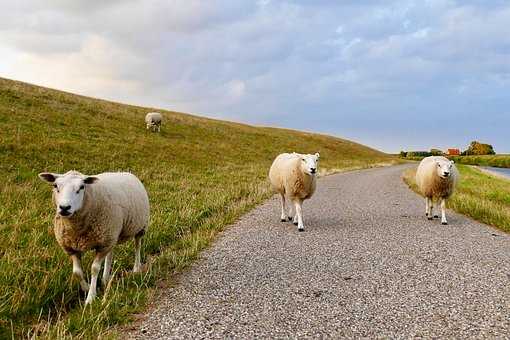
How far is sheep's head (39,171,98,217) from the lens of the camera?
5.02m

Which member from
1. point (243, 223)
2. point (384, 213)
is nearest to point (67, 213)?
point (243, 223)

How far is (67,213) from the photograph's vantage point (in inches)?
198

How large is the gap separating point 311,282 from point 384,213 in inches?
291

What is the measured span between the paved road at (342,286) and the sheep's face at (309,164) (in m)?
1.40

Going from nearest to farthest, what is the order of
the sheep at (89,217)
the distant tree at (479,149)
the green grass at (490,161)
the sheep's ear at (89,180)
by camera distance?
the sheep at (89,217) → the sheep's ear at (89,180) → the green grass at (490,161) → the distant tree at (479,149)

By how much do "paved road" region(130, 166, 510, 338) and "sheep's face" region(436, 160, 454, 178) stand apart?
6.07 feet

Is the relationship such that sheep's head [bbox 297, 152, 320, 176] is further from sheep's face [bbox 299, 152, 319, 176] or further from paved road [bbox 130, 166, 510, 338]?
paved road [bbox 130, 166, 510, 338]

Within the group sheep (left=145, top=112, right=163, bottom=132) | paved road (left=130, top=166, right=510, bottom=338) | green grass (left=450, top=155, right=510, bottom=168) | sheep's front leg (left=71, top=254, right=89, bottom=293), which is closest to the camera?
paved road (left=130, top=166, right=510, bottom=338)

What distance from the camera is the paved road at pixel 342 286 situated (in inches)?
186

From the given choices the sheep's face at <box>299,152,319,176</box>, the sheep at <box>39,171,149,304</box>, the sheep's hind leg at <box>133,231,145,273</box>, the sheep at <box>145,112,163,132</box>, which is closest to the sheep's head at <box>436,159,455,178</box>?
the sheep's face at <box>299,152,319,176</box>

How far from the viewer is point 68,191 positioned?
5.14m

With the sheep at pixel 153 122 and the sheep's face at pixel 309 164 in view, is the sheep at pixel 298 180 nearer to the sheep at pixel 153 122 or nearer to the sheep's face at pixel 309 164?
the sheep's face at pixel 309 164

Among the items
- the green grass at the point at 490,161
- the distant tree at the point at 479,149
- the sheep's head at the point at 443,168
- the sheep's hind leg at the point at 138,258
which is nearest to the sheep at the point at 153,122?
the sheep's head at the point at 443,168

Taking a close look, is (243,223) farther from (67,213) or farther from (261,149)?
(261,149)
